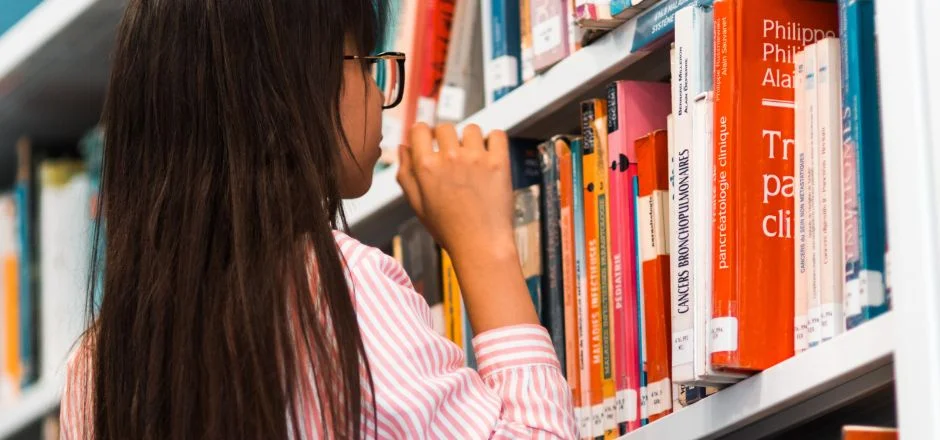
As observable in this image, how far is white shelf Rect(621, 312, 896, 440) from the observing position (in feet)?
2.95

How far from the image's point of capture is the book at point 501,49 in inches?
54.9

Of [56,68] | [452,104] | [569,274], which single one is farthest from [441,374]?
[56,68]

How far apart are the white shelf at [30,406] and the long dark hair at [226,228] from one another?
914 millimetres

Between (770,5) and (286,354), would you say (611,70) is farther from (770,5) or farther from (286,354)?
(286,354)

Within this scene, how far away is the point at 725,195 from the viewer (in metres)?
1.02

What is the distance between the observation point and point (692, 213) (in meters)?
1.05

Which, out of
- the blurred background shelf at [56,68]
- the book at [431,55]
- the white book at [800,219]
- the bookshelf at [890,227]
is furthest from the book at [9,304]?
the white book at [800,219]

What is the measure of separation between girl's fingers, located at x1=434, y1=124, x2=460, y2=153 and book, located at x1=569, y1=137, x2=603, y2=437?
0.57 feet

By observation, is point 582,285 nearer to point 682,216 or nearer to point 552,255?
point 552,255

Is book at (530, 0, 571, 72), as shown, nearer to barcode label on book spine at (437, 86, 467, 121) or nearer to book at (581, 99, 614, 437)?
book at (581, 99, 614, 437)

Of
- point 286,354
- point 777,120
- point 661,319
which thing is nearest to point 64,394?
point 286,354

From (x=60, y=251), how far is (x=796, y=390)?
53.9 inches

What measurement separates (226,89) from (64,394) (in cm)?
28

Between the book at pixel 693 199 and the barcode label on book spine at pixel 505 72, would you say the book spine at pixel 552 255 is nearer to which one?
the barcode label on book spine at pixel 505 72
